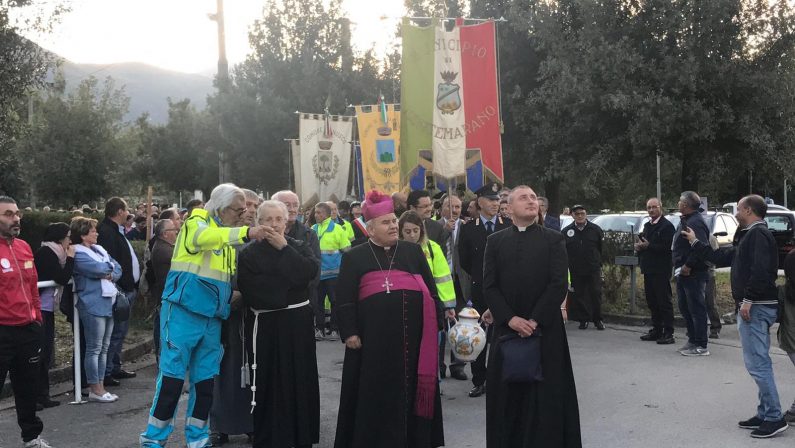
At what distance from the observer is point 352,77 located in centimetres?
3728

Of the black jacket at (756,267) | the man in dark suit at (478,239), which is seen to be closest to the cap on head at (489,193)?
the man in dark suit at (478,239)

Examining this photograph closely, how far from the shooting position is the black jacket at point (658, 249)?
10.9m

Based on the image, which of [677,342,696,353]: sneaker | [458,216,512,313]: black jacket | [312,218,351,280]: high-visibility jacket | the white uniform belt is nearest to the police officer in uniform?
[677,342,696,353]: sneaker

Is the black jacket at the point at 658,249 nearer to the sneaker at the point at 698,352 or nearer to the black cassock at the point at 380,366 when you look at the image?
the sneaker at the point at 698,352

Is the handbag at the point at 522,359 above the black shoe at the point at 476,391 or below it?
above

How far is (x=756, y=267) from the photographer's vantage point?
20.7ft

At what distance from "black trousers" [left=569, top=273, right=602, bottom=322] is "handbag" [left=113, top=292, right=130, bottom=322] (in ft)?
23.1

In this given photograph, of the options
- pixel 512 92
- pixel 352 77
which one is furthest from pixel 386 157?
pixel 352 77

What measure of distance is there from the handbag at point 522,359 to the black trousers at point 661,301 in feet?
20.1

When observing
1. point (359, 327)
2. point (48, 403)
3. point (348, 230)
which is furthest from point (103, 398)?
point (348, 230)

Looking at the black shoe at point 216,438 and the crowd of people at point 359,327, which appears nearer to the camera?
the crowd of people at point 359,327

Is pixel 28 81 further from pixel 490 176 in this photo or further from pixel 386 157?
pixel 490 176

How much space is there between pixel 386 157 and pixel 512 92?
6102 mm

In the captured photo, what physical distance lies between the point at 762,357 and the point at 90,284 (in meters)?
6.20
